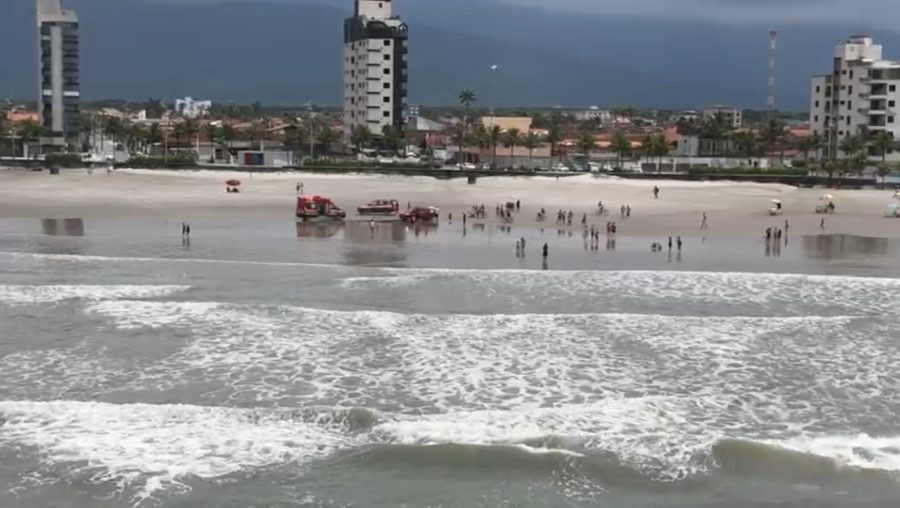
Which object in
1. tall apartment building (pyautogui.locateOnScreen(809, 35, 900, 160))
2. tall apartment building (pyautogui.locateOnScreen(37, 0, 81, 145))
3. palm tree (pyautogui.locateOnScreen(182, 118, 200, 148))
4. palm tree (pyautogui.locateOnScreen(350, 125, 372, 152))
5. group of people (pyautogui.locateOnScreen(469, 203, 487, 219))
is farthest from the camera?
tall apartment building (pyautogui.locateOnScreen(37, 0, 81, 145))

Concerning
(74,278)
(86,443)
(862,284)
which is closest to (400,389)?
(86,443)

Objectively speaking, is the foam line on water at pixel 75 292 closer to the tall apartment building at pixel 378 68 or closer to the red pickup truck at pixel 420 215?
the red pickup truck at pixel 420 215

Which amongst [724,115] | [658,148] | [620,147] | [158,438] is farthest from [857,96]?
[158,438]

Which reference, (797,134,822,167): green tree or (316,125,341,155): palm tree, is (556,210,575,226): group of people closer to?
(797,134,822,167): green tree

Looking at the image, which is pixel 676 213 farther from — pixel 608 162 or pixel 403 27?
pixel 403 27

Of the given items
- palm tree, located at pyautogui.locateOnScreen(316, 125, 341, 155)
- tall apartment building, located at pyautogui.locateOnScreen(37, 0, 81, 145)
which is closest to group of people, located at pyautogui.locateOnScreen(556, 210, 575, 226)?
palm tree, located at pyautogui.locateOnScreen(316, 125, 341, 155)

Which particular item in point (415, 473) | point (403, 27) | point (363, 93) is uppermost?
point (403, 27)
